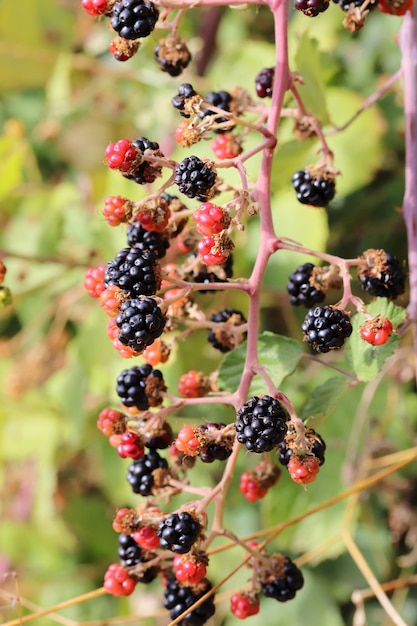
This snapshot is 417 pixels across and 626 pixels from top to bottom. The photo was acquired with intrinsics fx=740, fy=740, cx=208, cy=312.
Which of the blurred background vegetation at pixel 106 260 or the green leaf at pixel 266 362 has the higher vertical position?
the green leaf at pixel 266 362

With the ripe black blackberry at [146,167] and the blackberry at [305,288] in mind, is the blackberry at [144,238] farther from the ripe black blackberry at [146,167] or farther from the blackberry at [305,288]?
the blackberry at [305,288]

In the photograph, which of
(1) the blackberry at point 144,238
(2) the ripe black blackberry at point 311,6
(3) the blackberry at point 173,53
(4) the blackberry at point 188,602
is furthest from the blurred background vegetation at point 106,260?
(4) the blackberry at point 188,602

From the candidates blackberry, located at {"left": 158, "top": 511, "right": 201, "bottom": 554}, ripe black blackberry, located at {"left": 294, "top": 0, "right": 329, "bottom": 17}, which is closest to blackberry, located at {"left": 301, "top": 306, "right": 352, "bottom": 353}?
blackberry, located at {"left": 158, "top": 511, "right": 201, "bottom": 554}

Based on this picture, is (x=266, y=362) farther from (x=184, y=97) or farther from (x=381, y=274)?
(x=184, y=97)

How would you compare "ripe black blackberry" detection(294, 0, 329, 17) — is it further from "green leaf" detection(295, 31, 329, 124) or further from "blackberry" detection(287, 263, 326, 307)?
"blackberry" detection(287, 263, 326, 307)

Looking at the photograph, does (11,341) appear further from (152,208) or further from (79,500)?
(152,208)

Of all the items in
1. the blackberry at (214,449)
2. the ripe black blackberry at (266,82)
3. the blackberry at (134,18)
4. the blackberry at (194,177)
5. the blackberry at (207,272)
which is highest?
the blackberry at (134,18)
